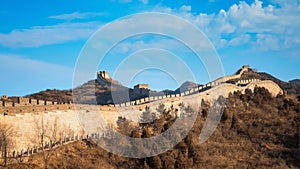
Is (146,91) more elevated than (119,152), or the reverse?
(146,91)

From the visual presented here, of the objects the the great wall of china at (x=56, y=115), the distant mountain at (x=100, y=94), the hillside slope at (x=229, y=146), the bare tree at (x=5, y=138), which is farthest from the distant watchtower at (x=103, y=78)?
the bare tree at (x=5, y=138)

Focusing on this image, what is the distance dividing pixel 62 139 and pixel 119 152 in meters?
3.50

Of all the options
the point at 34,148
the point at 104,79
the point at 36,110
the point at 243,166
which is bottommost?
the point at 243,166

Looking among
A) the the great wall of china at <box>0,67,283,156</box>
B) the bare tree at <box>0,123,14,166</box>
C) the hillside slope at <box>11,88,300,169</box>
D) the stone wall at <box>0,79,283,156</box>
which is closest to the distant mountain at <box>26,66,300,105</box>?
the stone wall at <box>0,79,283,156</box>

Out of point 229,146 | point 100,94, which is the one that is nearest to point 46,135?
point 229,146

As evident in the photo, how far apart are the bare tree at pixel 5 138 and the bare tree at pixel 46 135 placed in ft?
5.17

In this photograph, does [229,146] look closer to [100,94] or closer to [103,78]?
[100,94]

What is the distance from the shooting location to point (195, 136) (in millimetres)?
29891

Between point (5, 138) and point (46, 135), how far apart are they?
11.9 feet

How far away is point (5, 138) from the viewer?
68.7 feet

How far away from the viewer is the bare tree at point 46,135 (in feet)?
73.3

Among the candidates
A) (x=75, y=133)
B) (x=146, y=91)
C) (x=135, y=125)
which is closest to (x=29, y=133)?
(x=75, y=133)

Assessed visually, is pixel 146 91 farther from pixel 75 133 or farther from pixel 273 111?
pixel 75 133

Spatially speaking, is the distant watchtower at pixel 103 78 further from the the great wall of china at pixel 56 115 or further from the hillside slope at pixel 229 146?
the the great wall of china at pixel 56 115
